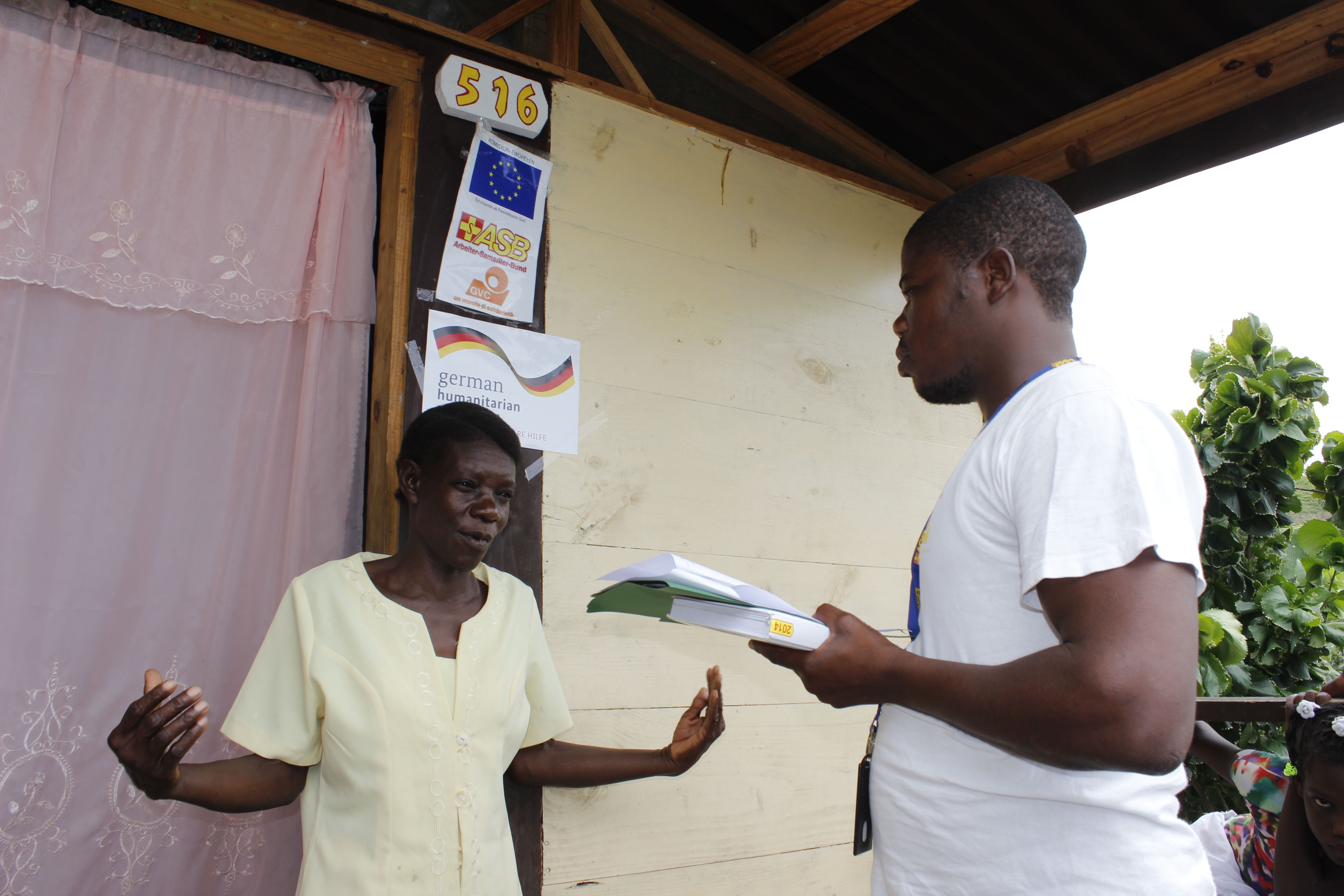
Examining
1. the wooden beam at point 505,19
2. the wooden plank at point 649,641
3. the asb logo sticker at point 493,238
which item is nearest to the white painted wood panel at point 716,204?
the asb logo sticker at point 493,238

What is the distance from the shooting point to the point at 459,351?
2.38m

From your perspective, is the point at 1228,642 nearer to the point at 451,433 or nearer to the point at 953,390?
the point at 953,390

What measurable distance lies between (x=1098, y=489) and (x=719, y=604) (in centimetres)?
47

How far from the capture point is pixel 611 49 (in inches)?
116

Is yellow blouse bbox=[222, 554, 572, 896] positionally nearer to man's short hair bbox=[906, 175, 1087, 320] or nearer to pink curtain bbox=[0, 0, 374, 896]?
pink curtain bbox=[0, 0, 374, 896]

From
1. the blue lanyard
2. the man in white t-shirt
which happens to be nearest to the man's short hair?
the man in white t-shirt

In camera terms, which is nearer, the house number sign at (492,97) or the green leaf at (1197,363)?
the house number sign at (492,97)

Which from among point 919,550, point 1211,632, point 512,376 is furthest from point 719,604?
point 1211,632

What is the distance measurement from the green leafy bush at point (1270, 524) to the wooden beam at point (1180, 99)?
2819mm

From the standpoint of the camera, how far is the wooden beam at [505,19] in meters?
2.70

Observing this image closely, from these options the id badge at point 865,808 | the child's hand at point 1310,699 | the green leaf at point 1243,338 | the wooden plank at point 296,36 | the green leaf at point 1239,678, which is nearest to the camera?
the id badge at point 865,808

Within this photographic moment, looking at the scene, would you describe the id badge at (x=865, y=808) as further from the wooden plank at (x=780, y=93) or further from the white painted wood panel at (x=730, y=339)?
the wooden plank at (x=780, y=93)

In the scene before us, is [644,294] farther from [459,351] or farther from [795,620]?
[795,620]

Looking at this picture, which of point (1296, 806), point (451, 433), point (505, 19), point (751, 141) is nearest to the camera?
point (451, 433)
